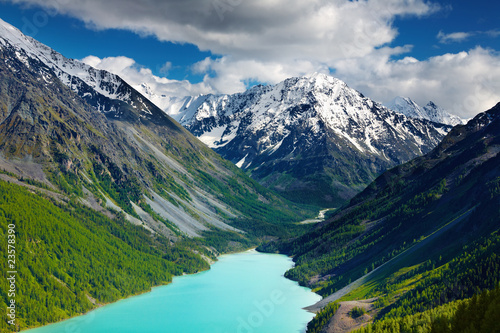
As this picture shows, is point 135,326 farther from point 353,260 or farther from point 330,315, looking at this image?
point 353,260

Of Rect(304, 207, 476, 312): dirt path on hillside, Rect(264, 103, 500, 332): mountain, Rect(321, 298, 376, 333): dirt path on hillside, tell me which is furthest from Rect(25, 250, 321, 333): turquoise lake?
Rect(321, 298, 376, 333): dirt path on hillside

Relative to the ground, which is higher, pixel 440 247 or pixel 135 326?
pixel 440 247

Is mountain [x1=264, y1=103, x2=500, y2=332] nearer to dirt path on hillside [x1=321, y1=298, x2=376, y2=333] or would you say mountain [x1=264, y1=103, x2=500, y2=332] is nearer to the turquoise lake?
dirt path on hillside [x1=321, y1=298, x2=376, y2=333]

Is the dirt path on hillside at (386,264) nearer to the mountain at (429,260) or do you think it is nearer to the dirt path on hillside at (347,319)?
the mountain at (429,260)

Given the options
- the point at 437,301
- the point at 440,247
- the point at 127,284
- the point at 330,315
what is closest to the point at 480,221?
the point at 440,247

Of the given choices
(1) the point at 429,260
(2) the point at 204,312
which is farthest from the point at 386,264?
(2) the point at 204,312

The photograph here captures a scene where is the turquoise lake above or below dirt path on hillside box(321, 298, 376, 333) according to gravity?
above

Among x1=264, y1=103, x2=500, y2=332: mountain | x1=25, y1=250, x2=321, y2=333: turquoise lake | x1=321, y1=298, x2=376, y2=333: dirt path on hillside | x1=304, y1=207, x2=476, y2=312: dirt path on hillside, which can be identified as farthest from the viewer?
x1=304, y1=207, x2=476, y2=312: dirt path on hillside

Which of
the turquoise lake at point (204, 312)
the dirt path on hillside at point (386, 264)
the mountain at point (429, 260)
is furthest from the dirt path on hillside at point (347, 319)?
the dirt path on hillside at point (386, 264)

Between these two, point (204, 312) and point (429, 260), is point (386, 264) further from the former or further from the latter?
point (204, 312)
